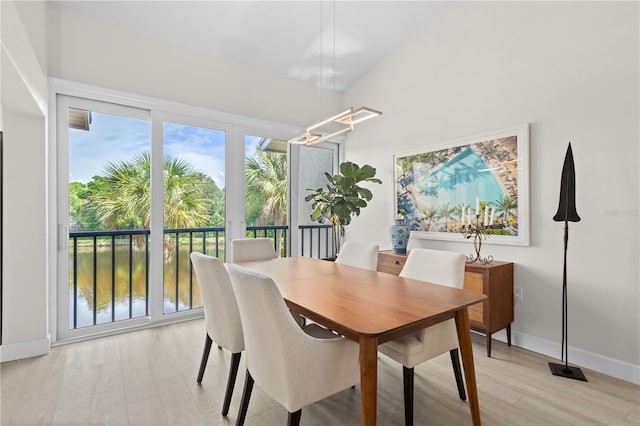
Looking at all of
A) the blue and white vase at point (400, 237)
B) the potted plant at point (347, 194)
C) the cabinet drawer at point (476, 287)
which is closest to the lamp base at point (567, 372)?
the cabinet drawer at point (476, 287)

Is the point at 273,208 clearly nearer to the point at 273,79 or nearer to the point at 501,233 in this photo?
the point at 273,79

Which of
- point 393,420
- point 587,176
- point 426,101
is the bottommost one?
point 393,420

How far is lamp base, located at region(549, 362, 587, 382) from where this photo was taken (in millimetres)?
2282

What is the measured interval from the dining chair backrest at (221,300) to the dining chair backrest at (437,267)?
127cm

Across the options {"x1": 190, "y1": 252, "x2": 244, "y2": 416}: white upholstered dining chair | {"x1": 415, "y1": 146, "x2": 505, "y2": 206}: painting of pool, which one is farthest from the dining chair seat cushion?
{"x1": 415, "y1": 146, "x2": 505, "y2": 206}: painting of pool

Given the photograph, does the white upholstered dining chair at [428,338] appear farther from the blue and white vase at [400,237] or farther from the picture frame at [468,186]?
the blue and white vase at [400,237]

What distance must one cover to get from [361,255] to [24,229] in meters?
2.81

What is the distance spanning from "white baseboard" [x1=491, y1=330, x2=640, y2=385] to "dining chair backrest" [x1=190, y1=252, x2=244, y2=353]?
2482 mm

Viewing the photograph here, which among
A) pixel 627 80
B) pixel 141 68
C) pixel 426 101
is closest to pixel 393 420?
pixel 627 80

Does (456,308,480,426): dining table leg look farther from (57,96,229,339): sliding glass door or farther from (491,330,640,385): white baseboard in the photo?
(57,96,229,339): sliding glass door

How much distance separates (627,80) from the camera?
229cm

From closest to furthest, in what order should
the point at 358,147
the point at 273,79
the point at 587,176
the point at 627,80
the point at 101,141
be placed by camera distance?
the point at 627,80 < the point at 587,176 < the point at 101,141 < the point at 273,79 < the point at 358,147

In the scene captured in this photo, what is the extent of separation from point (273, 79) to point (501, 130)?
2.79m

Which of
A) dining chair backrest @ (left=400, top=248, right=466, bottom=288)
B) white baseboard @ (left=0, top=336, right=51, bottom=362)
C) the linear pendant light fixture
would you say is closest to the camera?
dining chair backrest @ (left=400, top=248, right=466, bottom=288)
